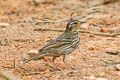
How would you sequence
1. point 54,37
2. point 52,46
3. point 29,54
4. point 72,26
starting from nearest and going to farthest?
point 52,46, point 29,54, point 72,26, point 54,37

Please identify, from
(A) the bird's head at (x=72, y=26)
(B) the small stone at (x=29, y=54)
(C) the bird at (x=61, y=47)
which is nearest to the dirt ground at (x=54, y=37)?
(B) the small stone at (x=29, y=54)

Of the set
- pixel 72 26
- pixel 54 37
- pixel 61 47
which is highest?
pixel 72 26

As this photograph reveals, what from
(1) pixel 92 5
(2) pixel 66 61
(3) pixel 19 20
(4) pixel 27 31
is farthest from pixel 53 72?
(1) pixel 92 5

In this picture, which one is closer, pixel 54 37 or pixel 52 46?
pixel 52 46

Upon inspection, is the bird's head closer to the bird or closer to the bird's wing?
the bird

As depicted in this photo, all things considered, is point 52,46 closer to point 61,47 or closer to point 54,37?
point 61,47

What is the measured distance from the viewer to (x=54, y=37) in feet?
31.1

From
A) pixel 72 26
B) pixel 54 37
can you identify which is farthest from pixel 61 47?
pixel 54 37

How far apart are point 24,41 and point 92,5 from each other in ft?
12.9

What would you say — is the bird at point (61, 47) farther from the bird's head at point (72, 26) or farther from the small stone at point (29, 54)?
the small stone at point (29, 54)

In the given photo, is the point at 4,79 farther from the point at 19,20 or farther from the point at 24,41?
the point at 19,20

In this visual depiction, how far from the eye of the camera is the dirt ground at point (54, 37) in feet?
23.2

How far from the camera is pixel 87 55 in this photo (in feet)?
26.9

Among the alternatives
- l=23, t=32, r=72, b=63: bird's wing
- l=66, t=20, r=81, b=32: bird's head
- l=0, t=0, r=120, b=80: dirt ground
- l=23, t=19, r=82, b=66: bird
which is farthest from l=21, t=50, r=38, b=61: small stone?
l=66, t=20, r=81, b=32: bird's head
